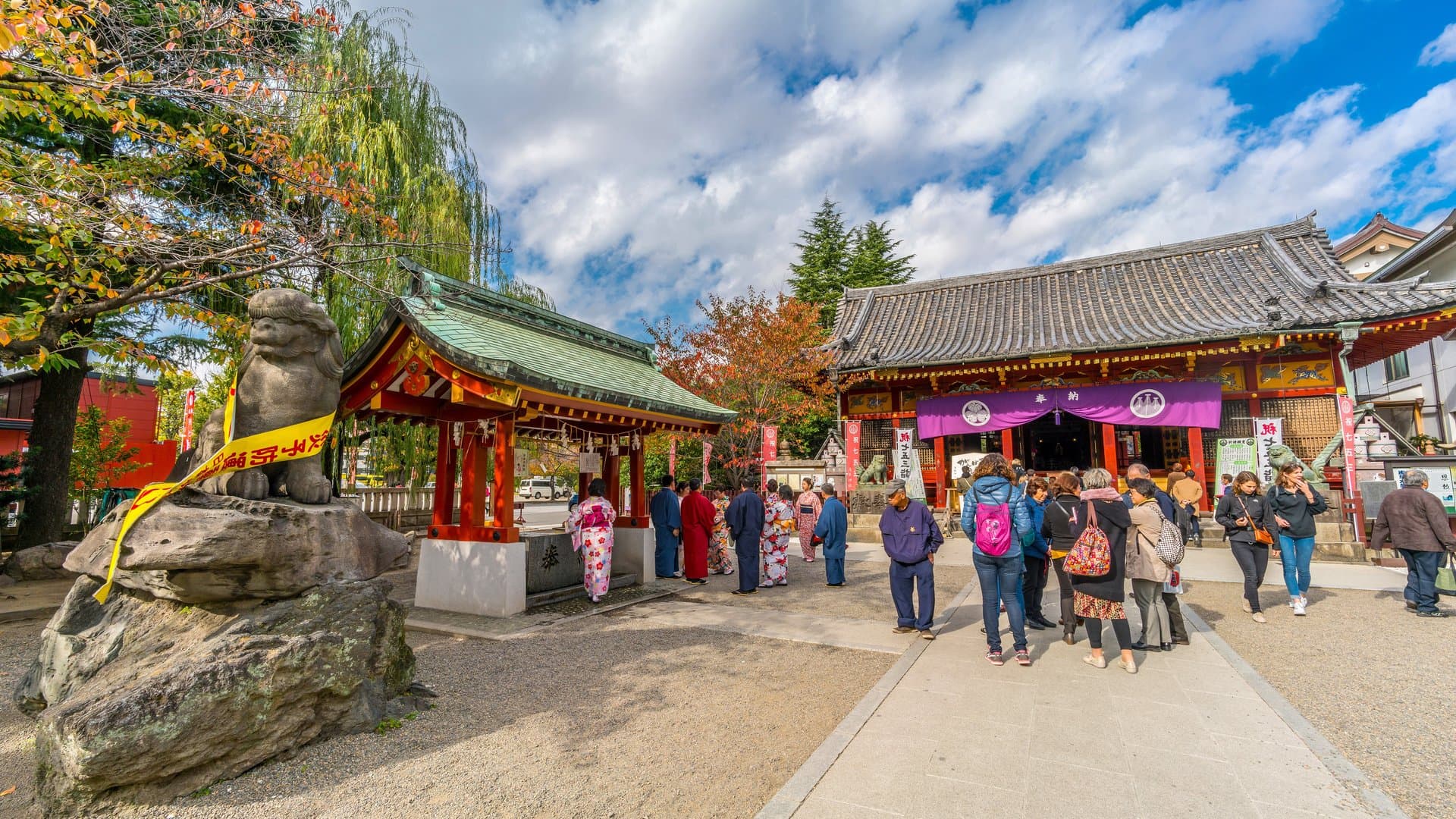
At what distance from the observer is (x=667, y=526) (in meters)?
9.63

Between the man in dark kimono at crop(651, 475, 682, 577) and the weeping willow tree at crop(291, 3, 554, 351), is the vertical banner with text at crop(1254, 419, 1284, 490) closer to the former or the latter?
the man in dark kimono at crop(651, 475, 682, 577)

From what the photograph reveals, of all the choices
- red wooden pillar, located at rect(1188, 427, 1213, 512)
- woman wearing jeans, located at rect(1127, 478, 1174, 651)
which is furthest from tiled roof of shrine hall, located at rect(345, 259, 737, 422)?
red wooden pillar, located at rect(1188, 427, 1213, 512)

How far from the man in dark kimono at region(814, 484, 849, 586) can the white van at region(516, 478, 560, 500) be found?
3509cm

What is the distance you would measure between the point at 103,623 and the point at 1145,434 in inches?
788

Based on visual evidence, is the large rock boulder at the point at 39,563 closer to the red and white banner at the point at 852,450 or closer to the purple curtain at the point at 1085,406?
the red and white banner at the point at 852,450

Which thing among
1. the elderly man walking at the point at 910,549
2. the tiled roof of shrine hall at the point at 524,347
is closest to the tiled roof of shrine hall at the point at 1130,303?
the tiled roof of shrine hall at the point at 524,347

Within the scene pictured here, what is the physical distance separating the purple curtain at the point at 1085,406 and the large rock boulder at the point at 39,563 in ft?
54.2

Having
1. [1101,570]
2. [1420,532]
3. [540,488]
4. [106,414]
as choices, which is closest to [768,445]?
[1101,570]

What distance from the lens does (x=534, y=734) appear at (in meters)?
3.87

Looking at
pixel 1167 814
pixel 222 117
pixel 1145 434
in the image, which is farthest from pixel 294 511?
pixel 1145 434

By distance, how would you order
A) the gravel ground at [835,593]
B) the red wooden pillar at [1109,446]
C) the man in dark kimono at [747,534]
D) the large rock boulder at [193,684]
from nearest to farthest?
the large rock boulder at [193,684], the gravel ground at [835,593], the man in dark kimono at [747,534], the red wooden pillar at [1109,446]

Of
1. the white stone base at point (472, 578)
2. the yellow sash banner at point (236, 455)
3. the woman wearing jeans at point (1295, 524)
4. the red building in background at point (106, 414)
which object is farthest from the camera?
the red building in background at point (106, 414)

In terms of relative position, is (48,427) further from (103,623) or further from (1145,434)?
(1145,434)

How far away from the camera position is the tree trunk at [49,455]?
9570 millimetres
